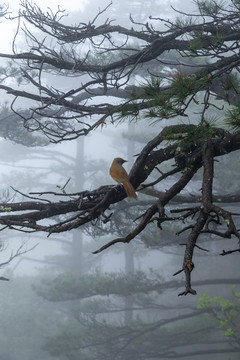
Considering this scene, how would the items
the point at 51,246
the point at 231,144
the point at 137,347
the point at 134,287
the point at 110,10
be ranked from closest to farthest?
1. the point at 231,144
2. the point at 134,287
3. the point at 137,347
4. the point at 110,10
5. the point at 51,246

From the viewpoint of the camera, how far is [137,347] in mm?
10617

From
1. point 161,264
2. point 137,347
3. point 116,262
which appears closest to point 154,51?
point 137,347

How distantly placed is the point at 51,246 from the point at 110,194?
56.6ft

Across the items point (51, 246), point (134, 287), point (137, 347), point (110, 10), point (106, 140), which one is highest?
point (110, 10)

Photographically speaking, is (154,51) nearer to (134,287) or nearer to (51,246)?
(134,287)

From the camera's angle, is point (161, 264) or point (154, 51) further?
point (161, 264)

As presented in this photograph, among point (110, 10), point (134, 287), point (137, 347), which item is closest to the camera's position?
point (134, 287)

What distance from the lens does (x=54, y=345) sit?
8336mm

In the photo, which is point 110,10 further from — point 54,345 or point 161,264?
point 54,345

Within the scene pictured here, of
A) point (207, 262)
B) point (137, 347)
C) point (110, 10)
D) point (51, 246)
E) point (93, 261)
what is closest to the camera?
point (137, 347)

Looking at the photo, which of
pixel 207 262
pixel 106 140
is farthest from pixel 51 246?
pixel 207 262

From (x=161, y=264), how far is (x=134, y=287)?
7.96m

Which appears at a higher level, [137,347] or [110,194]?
[110,194]

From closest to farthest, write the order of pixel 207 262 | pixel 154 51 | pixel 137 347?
pixel 154 51, pixel 137 347, pixel 207 262
